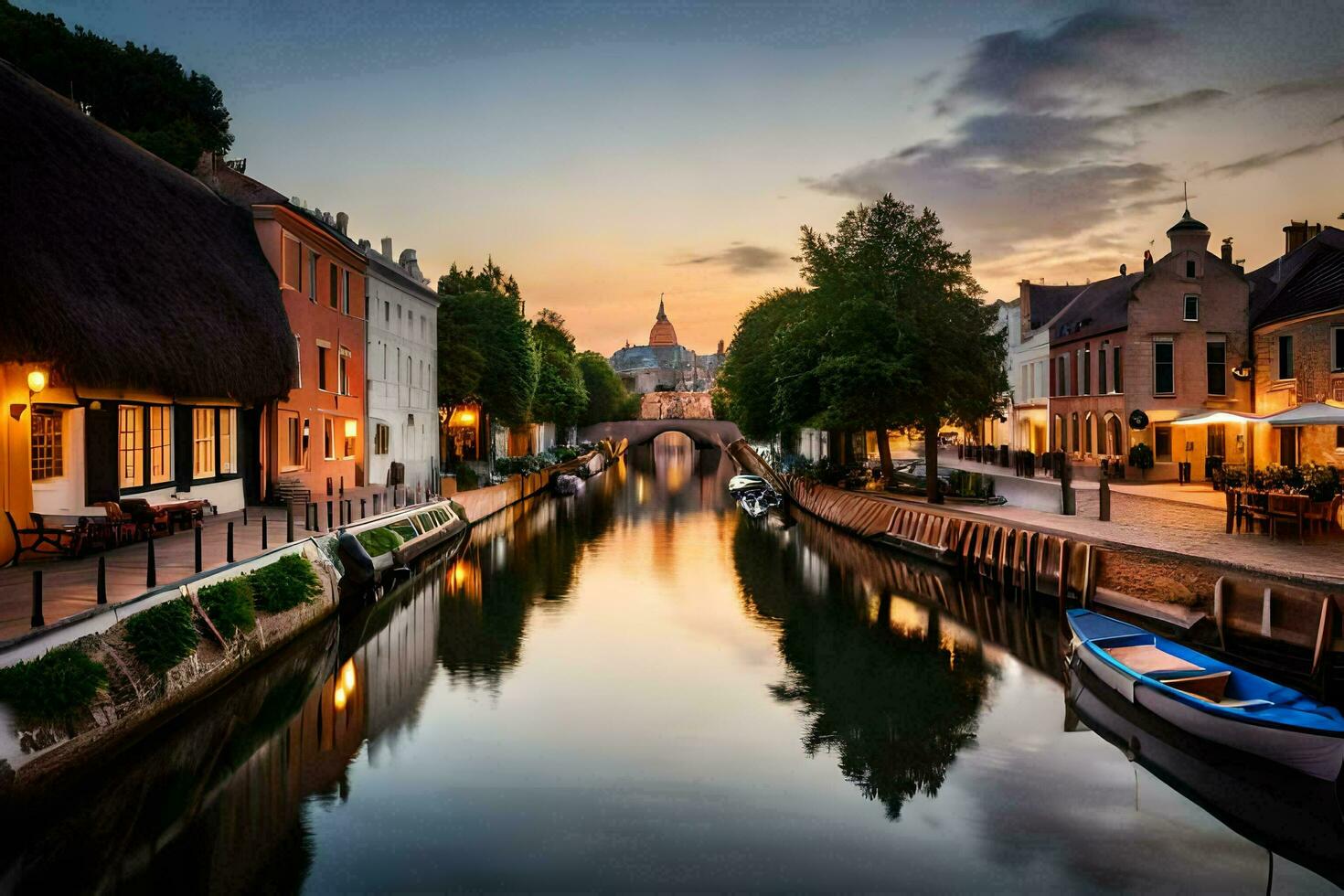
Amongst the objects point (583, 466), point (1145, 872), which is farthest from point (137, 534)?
point (583, 466)

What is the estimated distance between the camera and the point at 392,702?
1530 cm

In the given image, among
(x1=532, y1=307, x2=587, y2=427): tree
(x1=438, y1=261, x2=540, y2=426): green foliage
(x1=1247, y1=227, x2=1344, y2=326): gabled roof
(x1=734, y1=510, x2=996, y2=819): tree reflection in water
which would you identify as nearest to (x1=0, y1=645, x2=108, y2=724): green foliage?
(x1=734, y1=510, x2=996, y2=819): tree reflection in water

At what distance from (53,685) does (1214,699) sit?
45.1 ft

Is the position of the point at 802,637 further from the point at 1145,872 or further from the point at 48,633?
the point at 48,633

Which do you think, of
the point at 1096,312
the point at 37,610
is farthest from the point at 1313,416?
the point at 37,610

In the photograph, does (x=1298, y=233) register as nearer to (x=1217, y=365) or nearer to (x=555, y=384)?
(x=1217, y=365)

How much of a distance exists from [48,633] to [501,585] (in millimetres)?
15468

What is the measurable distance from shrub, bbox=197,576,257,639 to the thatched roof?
191 inches

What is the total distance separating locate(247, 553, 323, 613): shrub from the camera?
1650 centimetres

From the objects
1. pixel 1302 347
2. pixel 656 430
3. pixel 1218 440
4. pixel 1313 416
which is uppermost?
pixel 1302 347

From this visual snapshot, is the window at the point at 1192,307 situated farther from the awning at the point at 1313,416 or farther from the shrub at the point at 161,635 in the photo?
the shrub at the point at 161,635

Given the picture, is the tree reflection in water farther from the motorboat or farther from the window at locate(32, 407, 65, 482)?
the motorboat

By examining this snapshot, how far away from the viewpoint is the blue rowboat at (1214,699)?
33.9ft

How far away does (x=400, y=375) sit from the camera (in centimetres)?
4241
